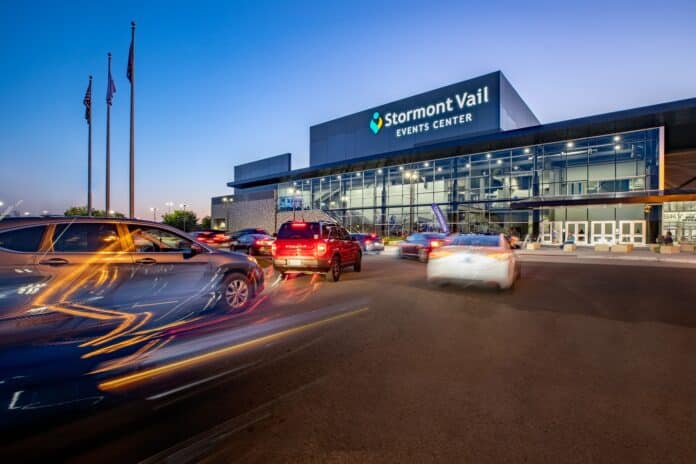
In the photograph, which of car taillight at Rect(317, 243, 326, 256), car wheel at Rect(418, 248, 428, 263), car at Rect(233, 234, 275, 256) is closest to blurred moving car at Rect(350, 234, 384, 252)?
car at Rect(233, 234, 275, 256)

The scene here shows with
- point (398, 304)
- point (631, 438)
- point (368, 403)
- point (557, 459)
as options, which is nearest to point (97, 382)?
point (368, 403)

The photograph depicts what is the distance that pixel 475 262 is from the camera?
8953mm

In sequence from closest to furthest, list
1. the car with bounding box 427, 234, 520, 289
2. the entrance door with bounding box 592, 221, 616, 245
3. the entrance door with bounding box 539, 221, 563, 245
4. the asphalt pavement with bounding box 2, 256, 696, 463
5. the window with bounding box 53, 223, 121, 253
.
→ the asphalt pavement with bounding box 2, 256, 696, 463 → the window with bounding box 53, 223, 121, 253 → the car with bounding box 427, 234, 520, 289 → the entrance door with bounding box 592, 221, 616, 245 → the entrance door with bounding box 539, 221, 563, 245

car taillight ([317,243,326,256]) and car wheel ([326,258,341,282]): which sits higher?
car taillight ([317,243,326,256])

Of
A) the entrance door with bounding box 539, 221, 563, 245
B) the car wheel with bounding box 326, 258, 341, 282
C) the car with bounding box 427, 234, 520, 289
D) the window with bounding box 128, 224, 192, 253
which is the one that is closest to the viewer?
the window with bounding box 128, 224, 192, 253

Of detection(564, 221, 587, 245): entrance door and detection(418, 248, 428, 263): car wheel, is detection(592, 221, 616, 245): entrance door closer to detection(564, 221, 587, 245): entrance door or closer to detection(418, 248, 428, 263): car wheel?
detection(564, 221, 587, 245): entrance door

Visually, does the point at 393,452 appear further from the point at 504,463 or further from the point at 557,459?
the point at 557,459

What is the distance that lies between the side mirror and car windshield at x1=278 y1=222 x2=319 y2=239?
4.13 m

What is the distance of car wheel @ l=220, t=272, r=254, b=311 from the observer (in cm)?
690

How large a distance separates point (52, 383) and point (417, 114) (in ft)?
163

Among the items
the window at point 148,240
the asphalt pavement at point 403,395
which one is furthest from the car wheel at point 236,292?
the window at point 148,240

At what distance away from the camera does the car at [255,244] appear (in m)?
19.2

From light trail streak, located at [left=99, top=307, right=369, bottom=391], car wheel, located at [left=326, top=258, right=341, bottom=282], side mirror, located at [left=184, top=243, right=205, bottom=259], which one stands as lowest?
light trail streak, located at [left=99, top=307, right=369, bottom=391]

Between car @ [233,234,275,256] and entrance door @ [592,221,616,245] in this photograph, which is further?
entrance door @ [592,221,616,245]
